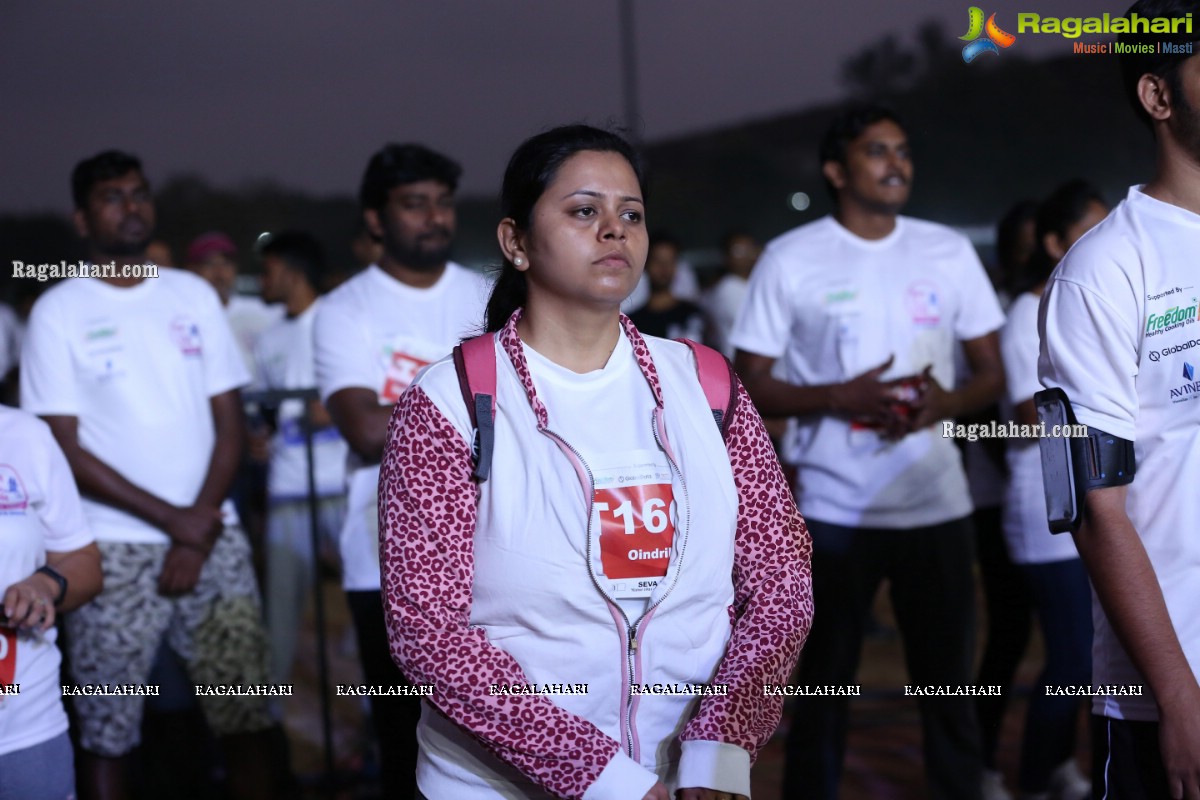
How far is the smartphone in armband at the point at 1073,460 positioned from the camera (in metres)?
2.03

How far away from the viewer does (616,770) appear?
76.0 inches

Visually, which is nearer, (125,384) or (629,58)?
(125,384)

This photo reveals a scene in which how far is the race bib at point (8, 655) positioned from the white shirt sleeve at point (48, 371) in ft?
3.95

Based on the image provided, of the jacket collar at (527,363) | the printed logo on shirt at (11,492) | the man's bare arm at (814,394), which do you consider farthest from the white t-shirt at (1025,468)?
the printed logo on shirt at (11,492)

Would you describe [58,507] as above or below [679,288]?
below

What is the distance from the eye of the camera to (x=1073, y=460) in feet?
6.70

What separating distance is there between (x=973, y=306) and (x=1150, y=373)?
75.5 inches

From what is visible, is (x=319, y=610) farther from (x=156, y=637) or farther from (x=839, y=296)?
(x=839, y=296)

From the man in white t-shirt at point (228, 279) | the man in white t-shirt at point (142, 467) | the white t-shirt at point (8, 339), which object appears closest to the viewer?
the man in white t-shirt at point (142, 467)

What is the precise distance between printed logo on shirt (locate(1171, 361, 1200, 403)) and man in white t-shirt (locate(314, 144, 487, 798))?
6.58ft

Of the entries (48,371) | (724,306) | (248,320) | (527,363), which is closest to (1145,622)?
(527,363)

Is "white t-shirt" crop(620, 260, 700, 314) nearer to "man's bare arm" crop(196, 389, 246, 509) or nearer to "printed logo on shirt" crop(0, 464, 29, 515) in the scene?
"man's bare arm" crop(196, 389, 246, 509)

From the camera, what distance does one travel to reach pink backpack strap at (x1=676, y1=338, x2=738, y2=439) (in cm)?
222

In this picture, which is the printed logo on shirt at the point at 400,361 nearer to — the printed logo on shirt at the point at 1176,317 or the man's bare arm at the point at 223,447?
the man's bare arm at the point at 223,447
